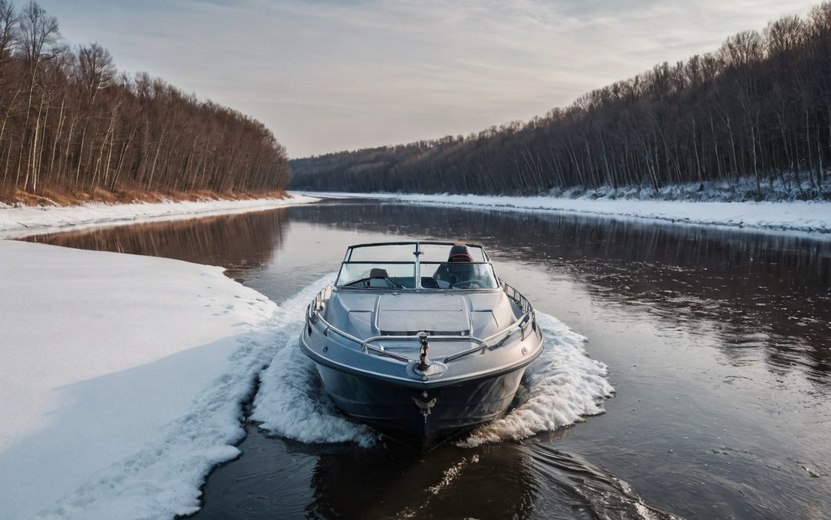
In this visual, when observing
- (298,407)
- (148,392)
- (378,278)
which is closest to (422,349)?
(298,407)

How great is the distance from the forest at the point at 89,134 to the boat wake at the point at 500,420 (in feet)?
120

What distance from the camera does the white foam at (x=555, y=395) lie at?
19.7 feet

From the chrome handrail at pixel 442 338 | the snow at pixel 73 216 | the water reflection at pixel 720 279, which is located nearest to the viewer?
the chrome handrail at pixel 442 338

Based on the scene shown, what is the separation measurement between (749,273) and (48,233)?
32.3 meters

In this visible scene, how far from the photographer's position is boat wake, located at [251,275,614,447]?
5.97m

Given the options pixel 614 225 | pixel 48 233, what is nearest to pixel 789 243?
pixel 614 225

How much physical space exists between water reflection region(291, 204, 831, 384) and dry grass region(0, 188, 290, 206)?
28.4 meters

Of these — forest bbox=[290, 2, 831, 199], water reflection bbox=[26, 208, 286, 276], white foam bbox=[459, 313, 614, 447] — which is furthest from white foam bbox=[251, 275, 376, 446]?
forest bbox=[290, 2, 831, 199]

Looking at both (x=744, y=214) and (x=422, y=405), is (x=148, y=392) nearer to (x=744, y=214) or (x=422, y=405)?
(x=422, y=405)

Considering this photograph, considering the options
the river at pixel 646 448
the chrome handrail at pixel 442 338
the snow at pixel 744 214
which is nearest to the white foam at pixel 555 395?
the river at pixel 646 448

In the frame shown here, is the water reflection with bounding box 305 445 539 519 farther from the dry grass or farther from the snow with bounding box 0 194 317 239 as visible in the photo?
the dry grass

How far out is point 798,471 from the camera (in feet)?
16.8

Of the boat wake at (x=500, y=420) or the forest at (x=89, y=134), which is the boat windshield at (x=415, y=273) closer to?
the boat wake at (x=500, y=420)

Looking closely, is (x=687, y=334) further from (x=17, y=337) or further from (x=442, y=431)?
(x=17, y=337)
